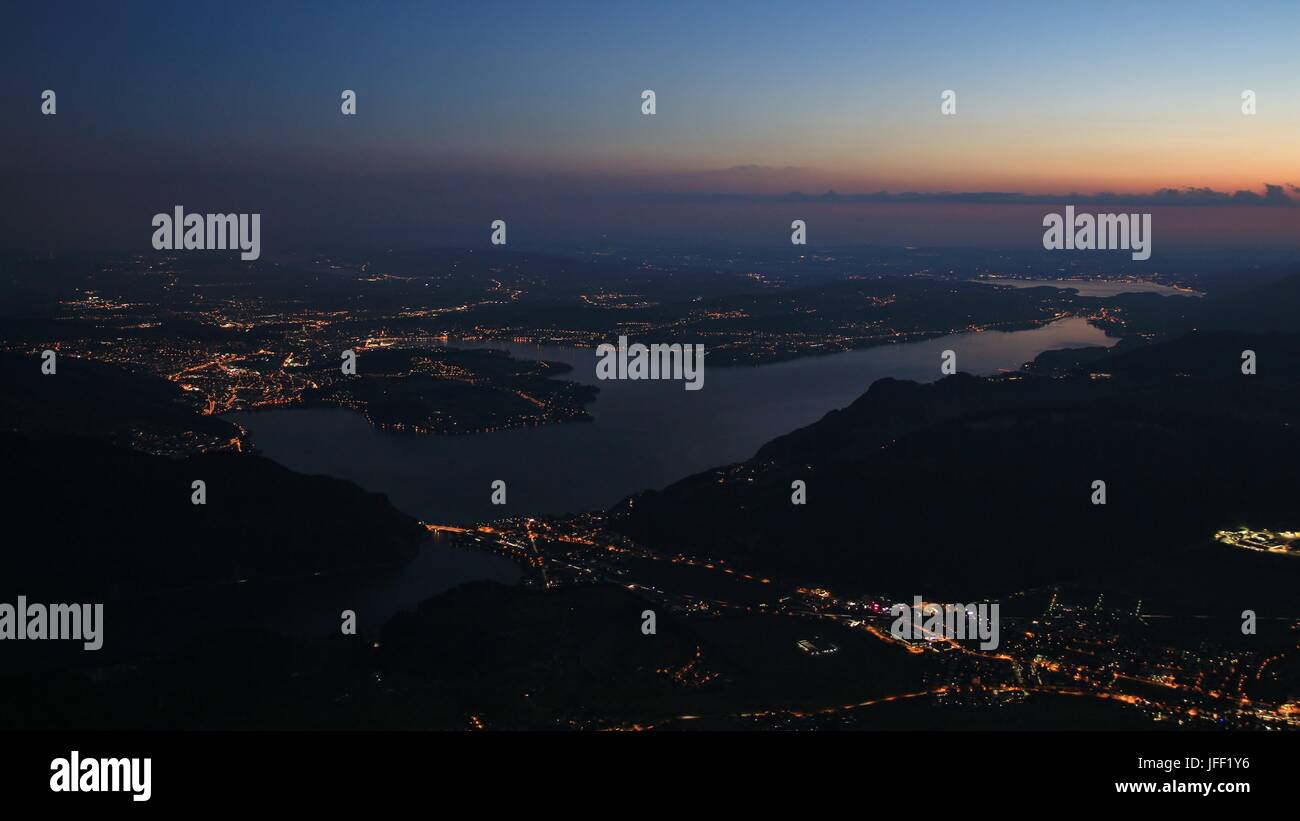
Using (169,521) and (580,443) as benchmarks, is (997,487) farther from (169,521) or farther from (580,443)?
(169,521)

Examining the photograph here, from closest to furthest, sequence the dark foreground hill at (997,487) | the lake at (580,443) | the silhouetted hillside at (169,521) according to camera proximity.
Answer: the dark foreground hill at (997,487) < the silhouetted hillside at (169,521) < the lake at (580,443)

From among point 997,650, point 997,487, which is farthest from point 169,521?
point 997,487

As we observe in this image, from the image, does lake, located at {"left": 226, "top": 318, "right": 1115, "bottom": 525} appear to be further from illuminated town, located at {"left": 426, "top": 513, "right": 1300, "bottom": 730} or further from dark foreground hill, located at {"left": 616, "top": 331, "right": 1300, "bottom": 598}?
illuminated town, located at {"left": 426, "top": 513, "right": 1300, "bottom": 730}

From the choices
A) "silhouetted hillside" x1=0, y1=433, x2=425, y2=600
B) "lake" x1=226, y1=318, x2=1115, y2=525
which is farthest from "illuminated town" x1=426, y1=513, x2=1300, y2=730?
"lake" x1=226, y1=318, x2=1115, y2=525

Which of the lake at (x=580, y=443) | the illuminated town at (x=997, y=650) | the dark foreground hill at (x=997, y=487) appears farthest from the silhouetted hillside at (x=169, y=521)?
the dark foreground hill at (x=997, y=487)

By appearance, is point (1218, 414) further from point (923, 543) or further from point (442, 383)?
→ point (442, 383)

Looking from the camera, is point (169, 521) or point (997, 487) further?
point (997, 487)

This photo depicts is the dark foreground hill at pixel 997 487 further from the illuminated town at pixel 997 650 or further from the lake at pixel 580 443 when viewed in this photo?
the lake at pixel 580 443

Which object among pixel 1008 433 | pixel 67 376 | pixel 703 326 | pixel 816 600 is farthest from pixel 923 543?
pixel 703 326
